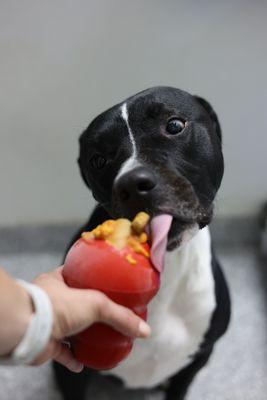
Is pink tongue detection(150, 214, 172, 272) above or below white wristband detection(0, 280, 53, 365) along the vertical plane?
above

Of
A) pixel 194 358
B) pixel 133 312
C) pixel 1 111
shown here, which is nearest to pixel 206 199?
pixel 133 312

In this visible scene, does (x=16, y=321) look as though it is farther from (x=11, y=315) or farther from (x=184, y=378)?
(x=184, y=378)

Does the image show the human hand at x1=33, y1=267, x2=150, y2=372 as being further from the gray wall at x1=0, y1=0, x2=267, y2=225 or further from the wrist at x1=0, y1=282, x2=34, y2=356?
the gray wall at x1=0, y1=0, x2=267, y2=225

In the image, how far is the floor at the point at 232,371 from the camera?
1.58 m

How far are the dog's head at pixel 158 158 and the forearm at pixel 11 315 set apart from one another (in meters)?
0.31

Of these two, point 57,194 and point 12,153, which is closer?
point 12,153

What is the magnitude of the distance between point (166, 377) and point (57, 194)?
74cm

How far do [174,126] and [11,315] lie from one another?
1.86 feet

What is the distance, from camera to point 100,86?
1624 millimetres

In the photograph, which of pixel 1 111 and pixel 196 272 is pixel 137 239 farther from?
pixel 1 111

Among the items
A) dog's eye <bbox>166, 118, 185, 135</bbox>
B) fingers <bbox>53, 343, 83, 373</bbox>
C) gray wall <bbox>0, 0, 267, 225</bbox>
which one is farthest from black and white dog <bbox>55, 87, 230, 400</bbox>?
gray wall <bbox>0, 0, 267, 225</bbox>

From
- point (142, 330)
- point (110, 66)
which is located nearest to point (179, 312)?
point (142, 330)

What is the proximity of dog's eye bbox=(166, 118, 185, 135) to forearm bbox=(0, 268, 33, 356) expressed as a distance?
1.71 feet

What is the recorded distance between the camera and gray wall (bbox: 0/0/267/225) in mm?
1514
